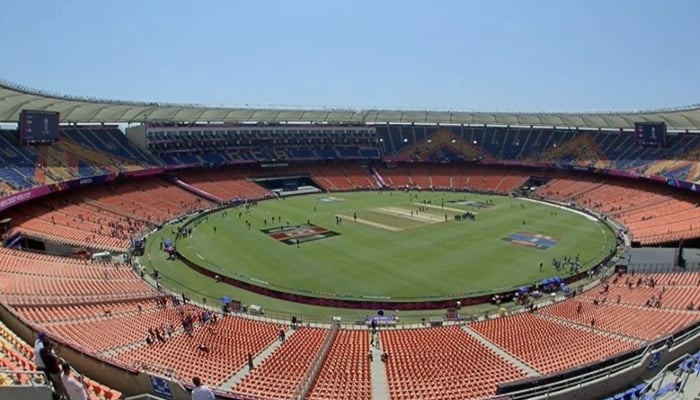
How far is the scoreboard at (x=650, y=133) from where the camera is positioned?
68562 millimetres

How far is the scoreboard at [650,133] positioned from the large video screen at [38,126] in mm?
Result: 72973

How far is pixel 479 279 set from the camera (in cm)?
3559

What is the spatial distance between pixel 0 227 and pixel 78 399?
4117 centimetres

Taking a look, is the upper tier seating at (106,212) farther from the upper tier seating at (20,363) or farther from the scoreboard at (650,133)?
the scoreboard at (650,133)

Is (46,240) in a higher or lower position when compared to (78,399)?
lower

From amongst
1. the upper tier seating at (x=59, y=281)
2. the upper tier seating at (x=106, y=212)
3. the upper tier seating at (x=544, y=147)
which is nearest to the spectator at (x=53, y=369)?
the upper tier seating at (x=59, y=281)

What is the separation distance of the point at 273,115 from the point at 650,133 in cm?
5407

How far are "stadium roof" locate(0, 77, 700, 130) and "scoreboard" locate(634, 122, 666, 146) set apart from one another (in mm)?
2824

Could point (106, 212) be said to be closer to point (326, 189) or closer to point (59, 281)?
point (59, 281)

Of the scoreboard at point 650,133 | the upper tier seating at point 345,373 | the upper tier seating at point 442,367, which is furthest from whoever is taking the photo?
the scoreboard at point 650,133

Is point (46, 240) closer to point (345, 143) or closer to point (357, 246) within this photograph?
point (357, 246)

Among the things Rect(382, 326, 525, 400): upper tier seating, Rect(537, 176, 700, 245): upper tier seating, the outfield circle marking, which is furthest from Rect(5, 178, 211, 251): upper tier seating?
Rect(537, 176, 700, 245): upper tier seating

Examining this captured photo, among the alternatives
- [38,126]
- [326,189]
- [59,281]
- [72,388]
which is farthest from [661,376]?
[326,189]

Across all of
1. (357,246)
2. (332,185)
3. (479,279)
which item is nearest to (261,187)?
(332,185)
